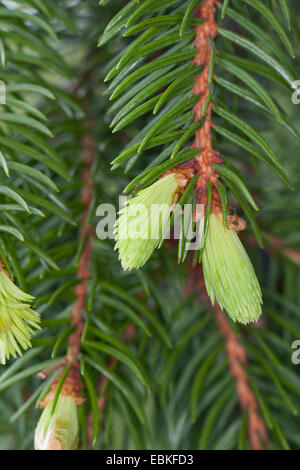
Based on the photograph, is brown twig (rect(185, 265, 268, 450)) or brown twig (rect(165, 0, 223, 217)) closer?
brown twig (rect(165, 0, 223, 217))

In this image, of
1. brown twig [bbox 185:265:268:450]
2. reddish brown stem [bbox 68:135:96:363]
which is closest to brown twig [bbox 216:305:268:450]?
brown twig [bbox 185:265:268:450]

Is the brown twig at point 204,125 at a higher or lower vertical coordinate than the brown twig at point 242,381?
higher

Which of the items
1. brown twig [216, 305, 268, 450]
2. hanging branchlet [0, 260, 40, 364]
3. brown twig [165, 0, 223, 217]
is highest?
brown twig [165, 0, 223, 217]

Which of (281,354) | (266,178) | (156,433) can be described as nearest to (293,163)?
(266,178)

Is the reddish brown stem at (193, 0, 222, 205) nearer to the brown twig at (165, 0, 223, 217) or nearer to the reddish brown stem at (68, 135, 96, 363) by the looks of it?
the brown twig at (165, 0, 223, 217)

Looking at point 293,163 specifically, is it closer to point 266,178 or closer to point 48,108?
point 266,178

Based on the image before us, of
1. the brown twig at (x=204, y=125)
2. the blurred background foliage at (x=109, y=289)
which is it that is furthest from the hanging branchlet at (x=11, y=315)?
the brown twig at (x=204, y=125)

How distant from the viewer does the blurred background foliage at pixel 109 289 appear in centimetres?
35

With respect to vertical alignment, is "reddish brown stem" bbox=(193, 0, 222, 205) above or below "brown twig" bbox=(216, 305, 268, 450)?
above

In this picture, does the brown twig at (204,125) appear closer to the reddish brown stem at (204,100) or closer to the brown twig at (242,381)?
the reddish brown stem at (204,100)

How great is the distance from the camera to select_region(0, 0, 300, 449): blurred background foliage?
354 millimetres
